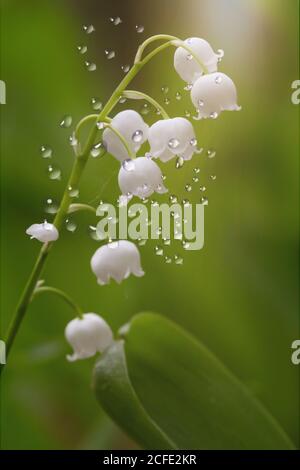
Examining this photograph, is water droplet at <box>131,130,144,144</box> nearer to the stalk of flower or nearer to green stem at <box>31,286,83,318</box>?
the stalk of flower

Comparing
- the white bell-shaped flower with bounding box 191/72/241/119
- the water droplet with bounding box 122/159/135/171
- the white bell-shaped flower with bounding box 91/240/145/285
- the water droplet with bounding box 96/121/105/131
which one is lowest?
the white bell-shaped flower with bounding box 91/240/145/285

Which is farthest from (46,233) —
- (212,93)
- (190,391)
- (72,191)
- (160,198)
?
(160,198)

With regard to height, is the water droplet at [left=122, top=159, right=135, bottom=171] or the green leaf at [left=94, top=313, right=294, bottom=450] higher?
the water droplet at [left=122, top=159, right=135, bottom=171]

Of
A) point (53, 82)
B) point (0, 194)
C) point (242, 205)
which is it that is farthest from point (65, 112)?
point (242, 205)

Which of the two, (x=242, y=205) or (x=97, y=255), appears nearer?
(x=97, y=255)

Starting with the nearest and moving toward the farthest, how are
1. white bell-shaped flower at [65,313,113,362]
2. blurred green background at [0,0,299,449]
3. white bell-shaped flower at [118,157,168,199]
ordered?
white bell-shaped flower at [118,157,168,199] < white bell-shaped flower at [65,313,113,362] < blurred green background at [0,0,299,449]

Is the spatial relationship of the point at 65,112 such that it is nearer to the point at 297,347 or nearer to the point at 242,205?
the point at 242,205

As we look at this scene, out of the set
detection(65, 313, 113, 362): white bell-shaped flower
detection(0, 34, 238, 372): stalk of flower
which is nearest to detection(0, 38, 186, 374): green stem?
detection(0, 34, 238, 372): stalk of flower
